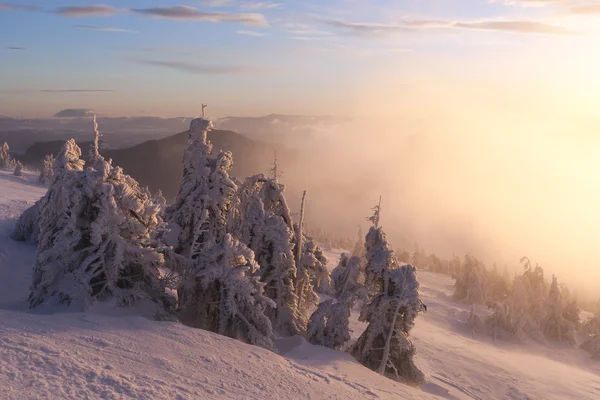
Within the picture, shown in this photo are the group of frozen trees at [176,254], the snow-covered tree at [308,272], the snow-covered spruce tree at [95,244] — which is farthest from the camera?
the snow-covered tree at [308,272]

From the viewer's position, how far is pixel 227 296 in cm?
1831

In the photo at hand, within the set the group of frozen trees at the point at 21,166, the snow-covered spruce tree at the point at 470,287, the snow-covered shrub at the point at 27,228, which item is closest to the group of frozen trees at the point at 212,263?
the snow-covered shrub at the point at 27,228

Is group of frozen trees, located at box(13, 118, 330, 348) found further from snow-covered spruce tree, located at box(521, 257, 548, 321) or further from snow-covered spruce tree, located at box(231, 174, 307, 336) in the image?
snow-covered spruce tree, located at box(521, 257, 548, 321)

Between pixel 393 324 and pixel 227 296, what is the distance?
7804 mm

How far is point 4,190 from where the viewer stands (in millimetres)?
53281

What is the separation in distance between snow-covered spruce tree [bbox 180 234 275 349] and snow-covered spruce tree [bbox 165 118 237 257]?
5.46 meters

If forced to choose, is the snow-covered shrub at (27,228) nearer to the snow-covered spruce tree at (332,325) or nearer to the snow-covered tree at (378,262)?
the snow-covered spruce tree at (332,325)

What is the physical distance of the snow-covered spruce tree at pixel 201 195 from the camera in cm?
2439

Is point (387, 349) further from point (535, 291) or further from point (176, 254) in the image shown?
point (535, 291)

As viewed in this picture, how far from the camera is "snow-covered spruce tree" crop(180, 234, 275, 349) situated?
59.2 ft

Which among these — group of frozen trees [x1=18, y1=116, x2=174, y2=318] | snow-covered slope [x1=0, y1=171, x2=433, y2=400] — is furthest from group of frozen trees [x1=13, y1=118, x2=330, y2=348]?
snow-covered slope [x1=0, y1=171, x2=433, y2=400]

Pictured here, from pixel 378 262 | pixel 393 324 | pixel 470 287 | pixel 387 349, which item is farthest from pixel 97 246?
pixel 470 287

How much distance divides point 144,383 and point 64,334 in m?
Result: 3.48

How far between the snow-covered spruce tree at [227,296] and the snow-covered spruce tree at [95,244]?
1.75m
